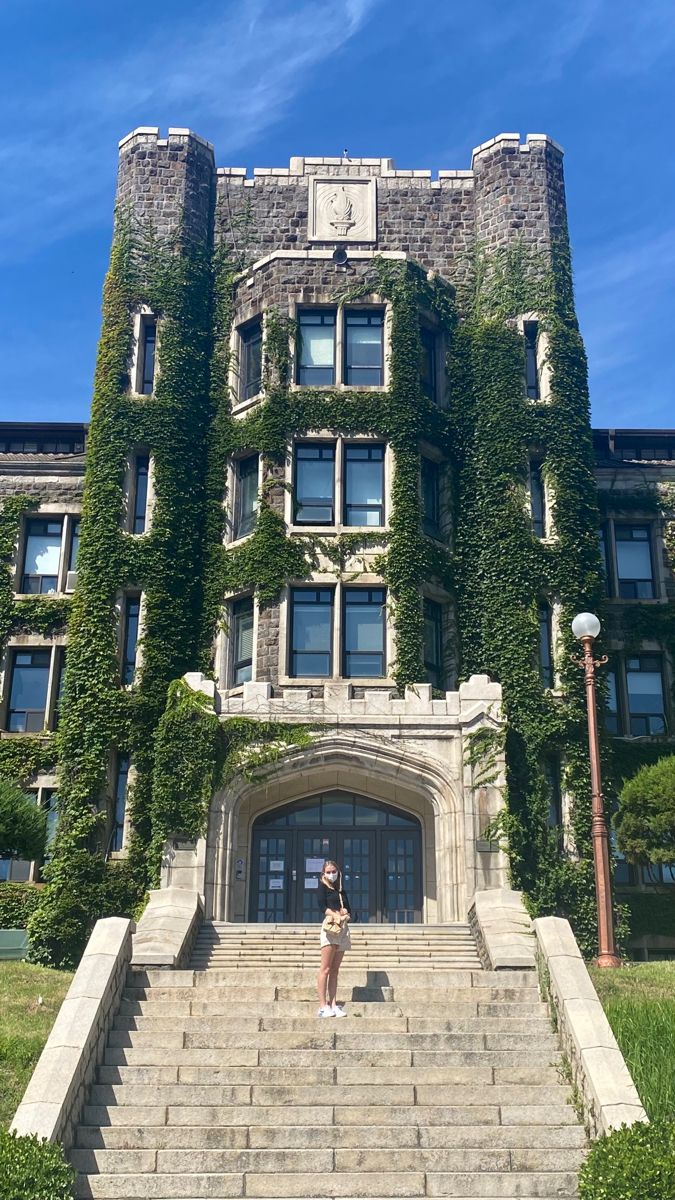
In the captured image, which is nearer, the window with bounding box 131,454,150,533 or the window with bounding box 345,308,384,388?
the window with bounding box 131,454,150,533

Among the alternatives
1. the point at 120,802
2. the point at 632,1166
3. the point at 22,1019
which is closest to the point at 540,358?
the point at 120,802

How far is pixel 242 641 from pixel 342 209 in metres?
12.5

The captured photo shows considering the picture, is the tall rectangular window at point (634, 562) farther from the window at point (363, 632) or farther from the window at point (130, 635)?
the window at point (130, 635)

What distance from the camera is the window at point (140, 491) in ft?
101

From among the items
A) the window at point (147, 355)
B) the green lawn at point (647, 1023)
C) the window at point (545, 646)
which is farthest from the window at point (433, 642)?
the green lawn at point (647, 1023)

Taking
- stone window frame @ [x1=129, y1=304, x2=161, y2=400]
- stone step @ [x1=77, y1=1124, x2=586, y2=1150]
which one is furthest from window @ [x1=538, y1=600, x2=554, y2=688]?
stone step @ [x1=77, y1=1124, x2=586, y2=1150]

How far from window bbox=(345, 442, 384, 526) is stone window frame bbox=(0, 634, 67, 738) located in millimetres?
8069

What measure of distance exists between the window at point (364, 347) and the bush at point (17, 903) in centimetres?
1420

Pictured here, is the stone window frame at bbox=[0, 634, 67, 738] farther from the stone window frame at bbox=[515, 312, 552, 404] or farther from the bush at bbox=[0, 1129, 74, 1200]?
the bush at bbox=[0, 1129, 74, 1200]

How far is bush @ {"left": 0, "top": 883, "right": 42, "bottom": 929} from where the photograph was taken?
28.2m

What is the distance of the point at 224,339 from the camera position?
3259cm

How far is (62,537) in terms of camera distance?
3253 centimetres

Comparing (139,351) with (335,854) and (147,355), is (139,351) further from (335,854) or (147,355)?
(335,854)

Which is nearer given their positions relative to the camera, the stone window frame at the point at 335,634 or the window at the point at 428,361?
the stone window frame at the point at 335,634
